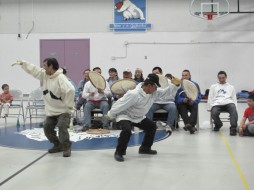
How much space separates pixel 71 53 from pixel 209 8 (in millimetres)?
5461

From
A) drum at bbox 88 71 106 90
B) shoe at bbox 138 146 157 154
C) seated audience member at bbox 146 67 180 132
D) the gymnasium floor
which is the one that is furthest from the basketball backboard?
shoe at bbox 138 146 157 154

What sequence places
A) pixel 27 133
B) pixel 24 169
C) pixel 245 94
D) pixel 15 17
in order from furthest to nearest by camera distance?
pixel 15 17 < pixel 245 94 < pixel 27 133 < pixel 24 169

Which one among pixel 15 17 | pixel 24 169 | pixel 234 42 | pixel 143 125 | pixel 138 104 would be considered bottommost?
pixel 24 169

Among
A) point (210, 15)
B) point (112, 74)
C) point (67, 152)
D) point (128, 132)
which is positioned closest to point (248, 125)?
point (128, 132)

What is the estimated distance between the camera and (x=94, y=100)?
277 inches

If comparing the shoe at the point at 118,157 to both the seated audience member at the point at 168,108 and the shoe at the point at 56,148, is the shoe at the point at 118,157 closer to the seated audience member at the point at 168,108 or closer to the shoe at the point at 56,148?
the shoe at the point at 56,148

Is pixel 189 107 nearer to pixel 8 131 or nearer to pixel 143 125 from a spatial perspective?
pixel 143 125

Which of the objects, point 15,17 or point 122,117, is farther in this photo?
point 15,17

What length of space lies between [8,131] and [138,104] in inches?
132

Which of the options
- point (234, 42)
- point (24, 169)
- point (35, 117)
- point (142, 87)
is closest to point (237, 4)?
point (234, 42)

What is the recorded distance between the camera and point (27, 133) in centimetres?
653

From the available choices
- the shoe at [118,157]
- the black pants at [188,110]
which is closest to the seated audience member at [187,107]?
the black pants at [188,110]

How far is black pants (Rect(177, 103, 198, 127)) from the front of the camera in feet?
22.4

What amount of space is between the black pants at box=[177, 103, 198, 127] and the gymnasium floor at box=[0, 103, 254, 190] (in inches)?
42.9
